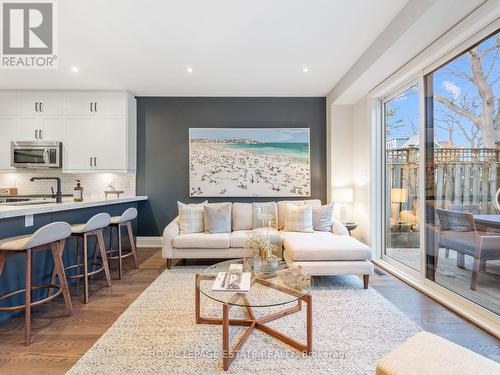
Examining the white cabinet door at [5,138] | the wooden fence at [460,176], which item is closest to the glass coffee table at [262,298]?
the wooden fence at [460,176]

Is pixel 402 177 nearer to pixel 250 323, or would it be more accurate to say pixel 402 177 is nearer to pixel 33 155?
pixel 250 323

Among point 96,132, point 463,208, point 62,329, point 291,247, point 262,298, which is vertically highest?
point 96,132

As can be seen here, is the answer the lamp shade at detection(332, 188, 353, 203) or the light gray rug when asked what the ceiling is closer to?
the lamp shade at detection(332, 188, 353, 203)

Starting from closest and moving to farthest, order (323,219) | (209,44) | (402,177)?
(209,44) < (402,177) < (323,219)

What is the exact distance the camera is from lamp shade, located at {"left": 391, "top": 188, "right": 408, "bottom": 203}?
3362 millimetres

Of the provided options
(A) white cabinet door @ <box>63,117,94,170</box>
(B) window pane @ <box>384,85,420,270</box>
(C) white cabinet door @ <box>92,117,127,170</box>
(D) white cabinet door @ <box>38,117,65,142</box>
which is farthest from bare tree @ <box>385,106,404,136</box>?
(D) white cabinet door @ <box>38,117,65,142</box>

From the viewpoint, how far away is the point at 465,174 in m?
2.38

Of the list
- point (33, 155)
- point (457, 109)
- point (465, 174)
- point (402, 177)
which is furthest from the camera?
point (33, 155)

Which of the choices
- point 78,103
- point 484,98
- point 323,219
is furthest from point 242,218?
point 78,103

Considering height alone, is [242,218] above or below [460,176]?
below

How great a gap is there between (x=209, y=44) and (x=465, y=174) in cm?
296

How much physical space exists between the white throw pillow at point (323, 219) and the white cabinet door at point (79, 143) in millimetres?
3770

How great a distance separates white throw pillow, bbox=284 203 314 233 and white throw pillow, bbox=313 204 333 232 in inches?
4.8

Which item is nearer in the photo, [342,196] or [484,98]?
[484,98]
